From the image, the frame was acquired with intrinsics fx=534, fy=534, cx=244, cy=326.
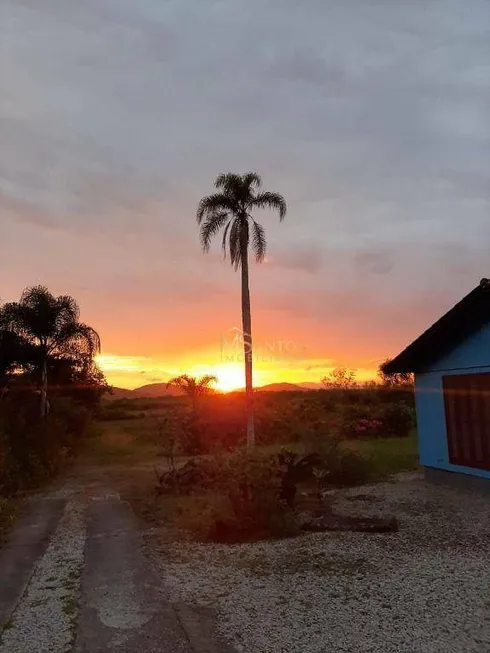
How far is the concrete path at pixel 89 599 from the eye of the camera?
5.29 meters

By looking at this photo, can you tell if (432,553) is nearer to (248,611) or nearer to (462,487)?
(248,611)

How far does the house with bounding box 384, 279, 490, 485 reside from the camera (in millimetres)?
11602

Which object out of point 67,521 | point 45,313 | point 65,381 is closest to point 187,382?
point 65,381

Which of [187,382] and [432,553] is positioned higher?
[187,382]

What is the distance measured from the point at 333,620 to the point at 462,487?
780 centimetres

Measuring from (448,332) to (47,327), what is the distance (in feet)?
53.8

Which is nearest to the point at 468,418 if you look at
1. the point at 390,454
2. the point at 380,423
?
the point at 390,454

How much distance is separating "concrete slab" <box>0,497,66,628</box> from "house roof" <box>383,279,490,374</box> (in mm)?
9093

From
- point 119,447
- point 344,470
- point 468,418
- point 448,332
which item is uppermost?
point 448,332

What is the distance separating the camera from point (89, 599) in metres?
6.51

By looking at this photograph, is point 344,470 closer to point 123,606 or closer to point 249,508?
point 249,508

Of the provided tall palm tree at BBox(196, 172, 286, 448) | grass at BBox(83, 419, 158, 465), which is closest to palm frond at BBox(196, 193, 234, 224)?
tall palm tree at BBox(196, 172, 286, 448)

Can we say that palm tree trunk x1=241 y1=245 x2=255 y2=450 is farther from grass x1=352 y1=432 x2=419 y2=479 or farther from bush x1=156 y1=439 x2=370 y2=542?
bush x1=156 y1=439 x2=370 y2=542

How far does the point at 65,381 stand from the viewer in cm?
2834
